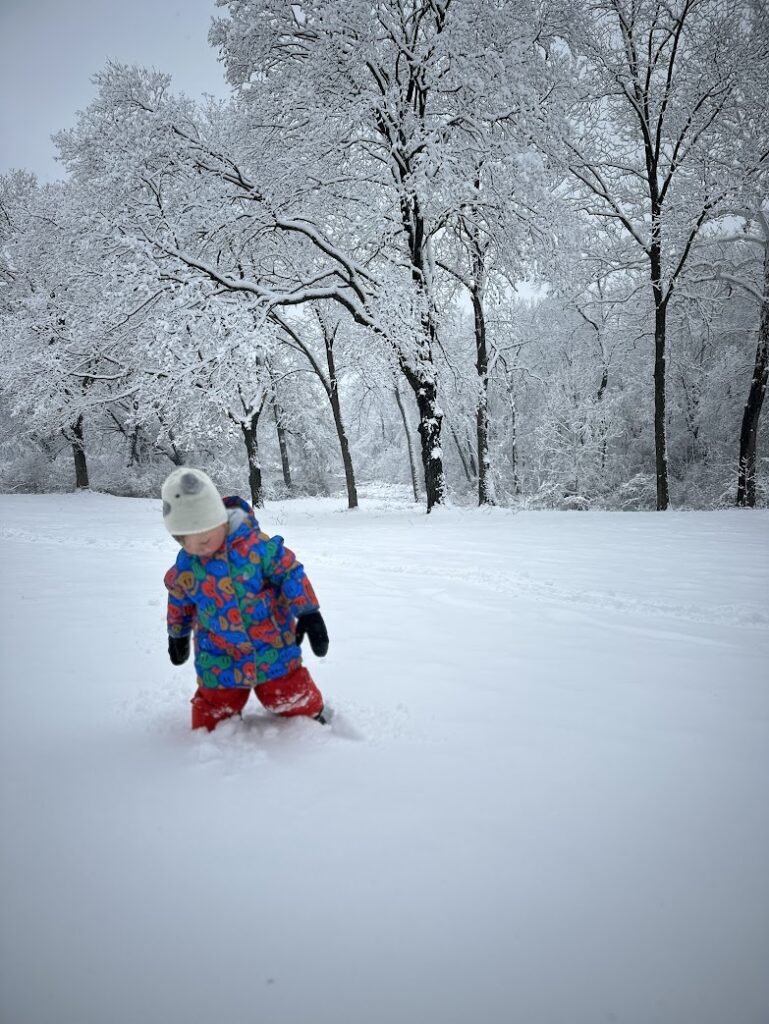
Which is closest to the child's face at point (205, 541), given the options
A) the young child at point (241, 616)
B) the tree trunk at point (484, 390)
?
the young child at point (241, 616)

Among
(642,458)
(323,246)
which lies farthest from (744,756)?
(642,458)

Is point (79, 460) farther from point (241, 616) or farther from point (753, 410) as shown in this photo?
point (753, 410)

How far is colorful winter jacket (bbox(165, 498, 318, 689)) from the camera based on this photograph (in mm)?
2162

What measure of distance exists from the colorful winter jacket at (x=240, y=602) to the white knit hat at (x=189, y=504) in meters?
0.16

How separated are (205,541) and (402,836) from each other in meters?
1.35

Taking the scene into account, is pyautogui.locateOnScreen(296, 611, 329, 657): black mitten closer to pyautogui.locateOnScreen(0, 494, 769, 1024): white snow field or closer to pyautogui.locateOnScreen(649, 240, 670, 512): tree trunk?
pyautogui.locateOnScreen(0, 494, 769, 1024): white snow field

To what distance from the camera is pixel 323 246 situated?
32.8ft

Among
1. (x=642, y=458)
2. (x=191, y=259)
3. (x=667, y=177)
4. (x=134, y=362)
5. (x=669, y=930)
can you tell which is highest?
(x=667, y=177)

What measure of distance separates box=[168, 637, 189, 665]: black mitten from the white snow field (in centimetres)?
32

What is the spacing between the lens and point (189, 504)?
79.7 inches

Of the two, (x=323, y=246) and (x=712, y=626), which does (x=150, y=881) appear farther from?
(x=323, y=246)

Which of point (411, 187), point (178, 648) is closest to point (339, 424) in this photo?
point (411, 187)

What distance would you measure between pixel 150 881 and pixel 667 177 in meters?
14.8

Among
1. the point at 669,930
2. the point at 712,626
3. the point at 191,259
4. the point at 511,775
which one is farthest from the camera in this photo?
the point at 191,259
